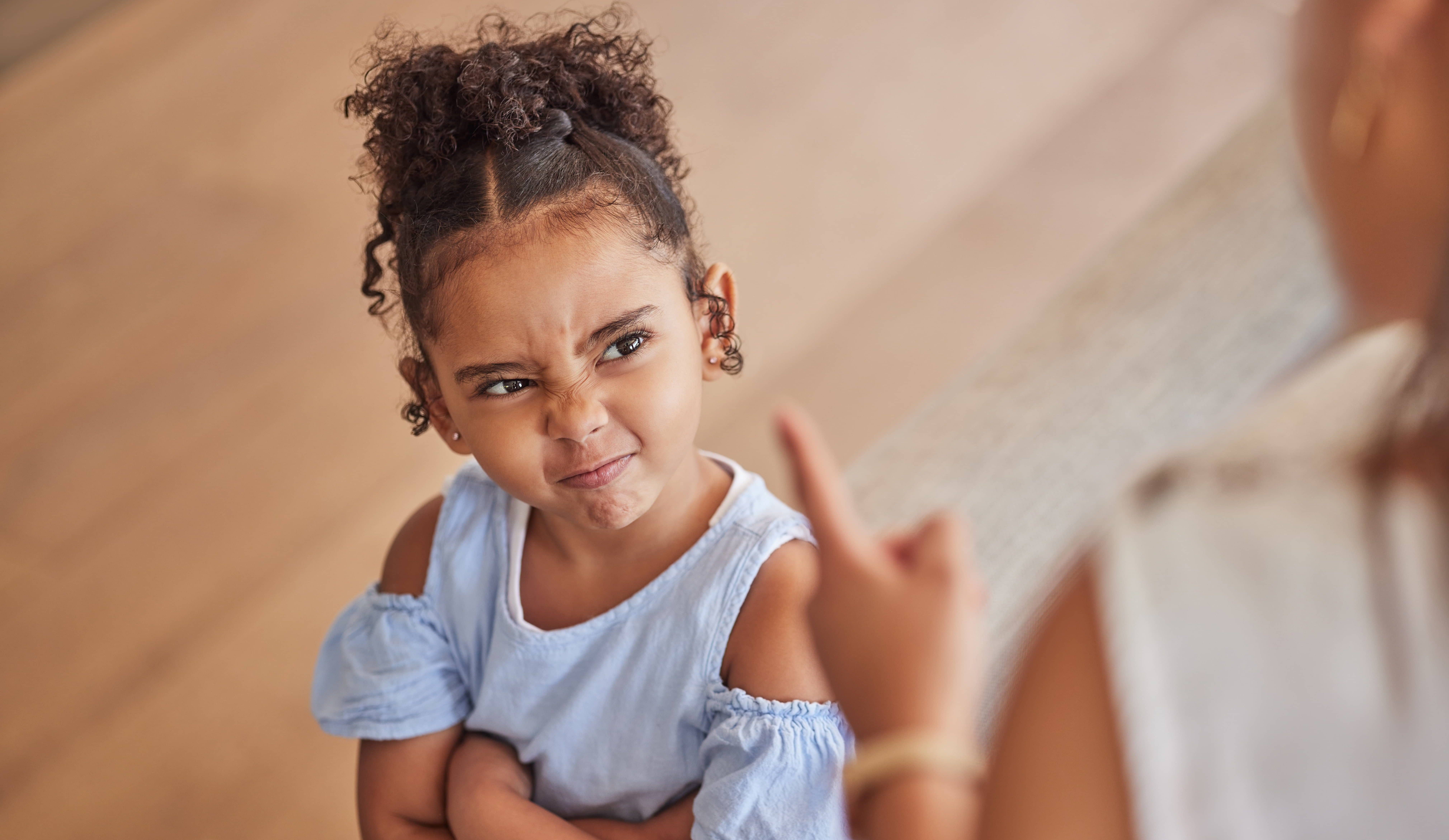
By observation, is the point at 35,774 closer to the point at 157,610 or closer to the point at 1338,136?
the point at 157,610

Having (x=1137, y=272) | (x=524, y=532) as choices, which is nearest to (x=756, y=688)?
(x=524, y=532)

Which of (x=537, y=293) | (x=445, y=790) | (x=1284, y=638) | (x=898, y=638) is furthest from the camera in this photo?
(x=445, y=790)

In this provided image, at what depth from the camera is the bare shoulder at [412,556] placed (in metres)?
1.10

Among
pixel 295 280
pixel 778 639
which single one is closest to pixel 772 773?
pixel 778 639

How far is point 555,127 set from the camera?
Result: 3.13 ft

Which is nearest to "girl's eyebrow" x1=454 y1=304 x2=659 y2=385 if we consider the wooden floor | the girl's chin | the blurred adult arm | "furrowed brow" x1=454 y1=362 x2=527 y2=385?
"furrowed brow" x1=454 y1=362 x2=527 y2=385

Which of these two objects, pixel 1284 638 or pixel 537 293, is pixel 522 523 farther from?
pixel 1284 638

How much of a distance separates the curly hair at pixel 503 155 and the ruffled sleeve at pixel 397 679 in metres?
0.18

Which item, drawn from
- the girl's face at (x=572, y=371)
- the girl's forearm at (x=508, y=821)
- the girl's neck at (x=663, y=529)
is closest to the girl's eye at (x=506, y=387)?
the girl's face at (x=572, y=371)

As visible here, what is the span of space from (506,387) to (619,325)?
0.33ft

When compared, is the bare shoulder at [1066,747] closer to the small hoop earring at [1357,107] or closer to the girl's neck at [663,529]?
the small hoop earring at [1357,107]

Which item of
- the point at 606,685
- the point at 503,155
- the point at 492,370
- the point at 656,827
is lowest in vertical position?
the point at 656,827

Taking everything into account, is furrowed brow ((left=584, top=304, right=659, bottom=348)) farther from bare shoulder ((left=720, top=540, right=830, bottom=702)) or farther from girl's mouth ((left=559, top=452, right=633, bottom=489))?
bare shoulder ((left=720, top=540, right=830, bottom=702))

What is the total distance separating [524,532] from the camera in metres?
1.08
